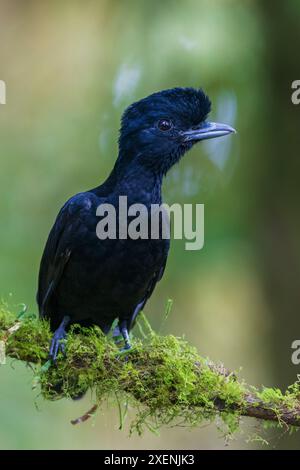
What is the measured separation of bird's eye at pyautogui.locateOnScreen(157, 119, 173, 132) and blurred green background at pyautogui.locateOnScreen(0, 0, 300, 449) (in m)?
1.25

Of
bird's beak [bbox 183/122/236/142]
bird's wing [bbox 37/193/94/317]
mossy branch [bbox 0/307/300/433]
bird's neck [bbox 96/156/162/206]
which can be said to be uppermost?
bird's beak [bbox 183/122/236/142]

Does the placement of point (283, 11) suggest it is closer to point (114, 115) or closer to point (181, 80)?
point (181, 80)

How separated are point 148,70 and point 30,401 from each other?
294cm

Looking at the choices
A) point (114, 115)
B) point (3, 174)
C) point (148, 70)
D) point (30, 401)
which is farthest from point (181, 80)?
point (30, 401)

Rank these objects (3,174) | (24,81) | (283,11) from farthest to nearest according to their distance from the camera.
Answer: (24,81) → (3,174) → (283,11)

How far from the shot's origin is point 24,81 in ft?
20.9

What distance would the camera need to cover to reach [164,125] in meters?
4.20

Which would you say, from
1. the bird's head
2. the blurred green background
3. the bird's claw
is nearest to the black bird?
the bird's head

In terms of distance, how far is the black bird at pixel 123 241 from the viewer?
12.6 feet

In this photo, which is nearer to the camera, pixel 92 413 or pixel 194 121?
pixel 92 413

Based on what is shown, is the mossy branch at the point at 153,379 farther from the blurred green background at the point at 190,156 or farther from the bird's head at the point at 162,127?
the blurred green background at the point at 190,156

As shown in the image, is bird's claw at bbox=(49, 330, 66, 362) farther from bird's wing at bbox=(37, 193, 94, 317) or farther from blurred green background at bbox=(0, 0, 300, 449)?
blurred green background at bbox=(0, 0, 300, 449)

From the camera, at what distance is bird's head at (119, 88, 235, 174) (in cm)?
414
